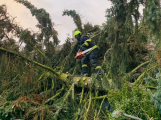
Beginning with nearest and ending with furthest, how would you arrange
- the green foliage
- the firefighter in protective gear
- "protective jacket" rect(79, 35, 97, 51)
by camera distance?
the green foliage < the firefighter in protective gear < "protective jacket" rect(79, 35, 97, 51)

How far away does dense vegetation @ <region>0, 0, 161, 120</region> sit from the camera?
229 centimetres

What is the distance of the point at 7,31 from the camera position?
4465 millimetres

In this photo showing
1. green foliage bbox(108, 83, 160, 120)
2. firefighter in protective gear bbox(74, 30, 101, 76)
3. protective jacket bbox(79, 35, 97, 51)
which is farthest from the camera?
protective jacket bbox(79, 35, 97, 51)

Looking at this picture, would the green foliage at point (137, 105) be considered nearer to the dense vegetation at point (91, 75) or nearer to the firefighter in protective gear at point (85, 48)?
the dense vegetation at point (91, 75)

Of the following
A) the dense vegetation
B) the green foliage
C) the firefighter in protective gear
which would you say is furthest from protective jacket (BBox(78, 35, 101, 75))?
the green foliage

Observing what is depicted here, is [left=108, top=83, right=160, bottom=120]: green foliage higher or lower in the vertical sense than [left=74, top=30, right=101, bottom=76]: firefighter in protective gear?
lower

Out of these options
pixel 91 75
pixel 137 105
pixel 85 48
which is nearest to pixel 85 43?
Answer: pixel 85 48

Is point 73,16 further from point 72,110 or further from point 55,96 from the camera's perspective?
point 72,110

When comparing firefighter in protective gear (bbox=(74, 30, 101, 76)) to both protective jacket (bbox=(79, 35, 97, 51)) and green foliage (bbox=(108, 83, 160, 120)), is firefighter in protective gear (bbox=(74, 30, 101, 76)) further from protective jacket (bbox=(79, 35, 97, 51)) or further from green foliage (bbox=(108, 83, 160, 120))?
green foliage (bbox=(108, 83, 160, 120))

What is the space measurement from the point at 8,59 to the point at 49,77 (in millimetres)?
1542

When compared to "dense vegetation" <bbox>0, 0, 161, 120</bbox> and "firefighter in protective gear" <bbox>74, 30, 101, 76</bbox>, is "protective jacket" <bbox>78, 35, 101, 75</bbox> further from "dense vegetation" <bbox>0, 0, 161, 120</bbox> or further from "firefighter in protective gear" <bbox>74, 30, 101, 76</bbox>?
"dense vegetation" <bbox>0, 0, 161, 120</bbox>

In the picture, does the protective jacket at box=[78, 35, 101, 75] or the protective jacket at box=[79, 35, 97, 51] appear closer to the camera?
the protective jacket at box=[78, 35, 101, 75]

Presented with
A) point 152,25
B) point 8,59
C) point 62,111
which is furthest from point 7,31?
point 152,25

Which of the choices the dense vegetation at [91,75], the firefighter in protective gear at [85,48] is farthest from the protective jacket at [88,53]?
the dense vegetation at [91,75]
